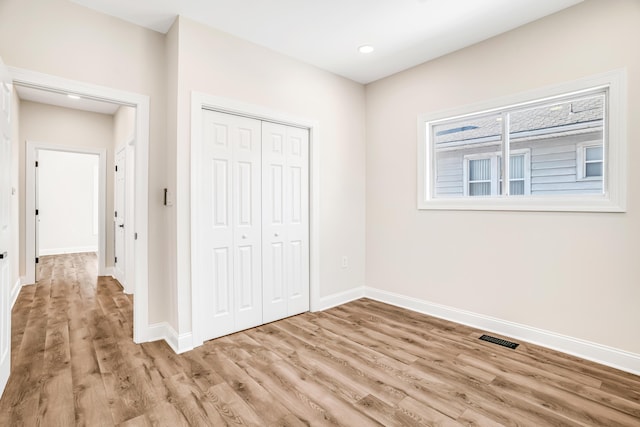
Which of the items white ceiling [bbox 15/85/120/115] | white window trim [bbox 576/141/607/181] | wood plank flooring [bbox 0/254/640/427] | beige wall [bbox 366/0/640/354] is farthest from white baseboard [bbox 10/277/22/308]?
white window trim [bbox 576/141/607/181]

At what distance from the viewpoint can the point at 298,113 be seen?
3547 mm

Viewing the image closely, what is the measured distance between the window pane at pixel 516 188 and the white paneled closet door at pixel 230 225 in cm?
239

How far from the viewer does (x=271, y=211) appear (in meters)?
3.39

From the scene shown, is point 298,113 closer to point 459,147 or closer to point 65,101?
point 459,147

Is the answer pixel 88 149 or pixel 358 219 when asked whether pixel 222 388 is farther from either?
pixel 88 149

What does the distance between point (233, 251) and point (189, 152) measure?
38.4 inches

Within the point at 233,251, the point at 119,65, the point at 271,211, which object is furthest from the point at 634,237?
the point at 119,65

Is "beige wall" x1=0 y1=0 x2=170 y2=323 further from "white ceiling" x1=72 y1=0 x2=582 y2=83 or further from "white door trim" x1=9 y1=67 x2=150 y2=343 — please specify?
"white ceiling" x1=72 y1=0 x2=582 y2=83

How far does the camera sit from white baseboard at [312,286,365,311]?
379cm

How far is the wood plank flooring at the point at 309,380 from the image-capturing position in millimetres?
1872

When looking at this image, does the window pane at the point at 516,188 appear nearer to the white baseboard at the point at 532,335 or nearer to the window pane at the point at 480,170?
the window pane at the point at 480,170

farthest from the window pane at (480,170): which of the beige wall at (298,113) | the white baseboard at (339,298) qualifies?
the white baseboard at (339,298)

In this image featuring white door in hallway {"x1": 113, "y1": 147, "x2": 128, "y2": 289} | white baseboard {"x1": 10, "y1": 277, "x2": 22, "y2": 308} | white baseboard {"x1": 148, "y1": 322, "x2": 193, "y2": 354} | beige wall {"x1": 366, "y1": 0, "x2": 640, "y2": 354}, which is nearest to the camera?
beige wall {"x1": 366, "y1": 0, "x2": 640, "y2": 354}

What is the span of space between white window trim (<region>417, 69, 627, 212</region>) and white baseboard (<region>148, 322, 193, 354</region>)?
2.76 m
